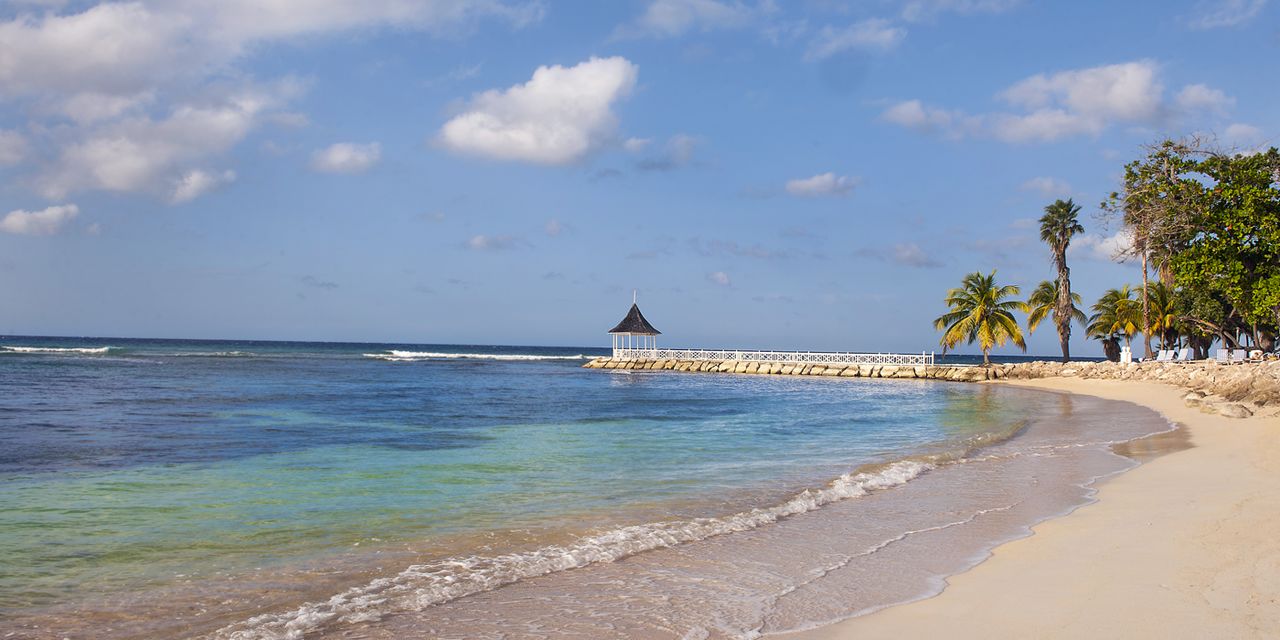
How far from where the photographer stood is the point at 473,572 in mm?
6207

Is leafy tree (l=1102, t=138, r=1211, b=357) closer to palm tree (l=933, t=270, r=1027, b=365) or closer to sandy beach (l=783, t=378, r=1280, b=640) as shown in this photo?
sandy beach (l=783, t=378, r=1280, b=640)

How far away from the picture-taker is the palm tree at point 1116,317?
48469mm

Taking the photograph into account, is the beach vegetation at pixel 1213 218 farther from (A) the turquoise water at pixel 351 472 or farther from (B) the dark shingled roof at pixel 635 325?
(B) the dark shingled roof at pixel 635 325

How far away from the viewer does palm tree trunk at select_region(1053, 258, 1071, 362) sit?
46.6 metres

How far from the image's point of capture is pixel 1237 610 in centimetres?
472

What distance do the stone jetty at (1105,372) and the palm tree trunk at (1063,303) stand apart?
162 centimetres

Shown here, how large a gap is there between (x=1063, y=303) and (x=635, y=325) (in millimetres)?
28920

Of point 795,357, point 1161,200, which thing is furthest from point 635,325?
point 1161,200

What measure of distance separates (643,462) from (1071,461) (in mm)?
6521

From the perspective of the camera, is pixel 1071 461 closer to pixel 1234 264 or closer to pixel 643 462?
pixel 643 462

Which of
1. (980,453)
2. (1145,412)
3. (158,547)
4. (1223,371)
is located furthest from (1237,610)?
(1223,371)

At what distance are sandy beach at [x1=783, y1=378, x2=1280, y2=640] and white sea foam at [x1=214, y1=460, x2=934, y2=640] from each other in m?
2.41

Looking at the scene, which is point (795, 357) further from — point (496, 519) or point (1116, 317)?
point (496, 519)

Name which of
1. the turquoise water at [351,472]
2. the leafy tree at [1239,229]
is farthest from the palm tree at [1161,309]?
the leafy tree at [1239,229]
